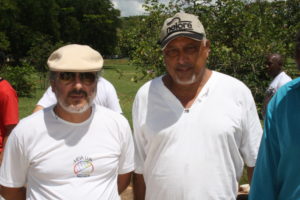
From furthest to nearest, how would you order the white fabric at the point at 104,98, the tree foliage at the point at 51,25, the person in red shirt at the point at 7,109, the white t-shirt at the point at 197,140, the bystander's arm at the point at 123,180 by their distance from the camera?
the tree foliage at the point at 51,25
the white fabric at the point at 104,98
the person in red shirt at the point at 7,109
the bystander's arm at the point at 123,180
the white t-shirt at the point at 197,140

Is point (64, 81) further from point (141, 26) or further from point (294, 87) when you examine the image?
point (141, 26)

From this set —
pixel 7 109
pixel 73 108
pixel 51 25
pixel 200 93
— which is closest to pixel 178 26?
pixel 200 93

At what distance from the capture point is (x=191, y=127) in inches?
99.3

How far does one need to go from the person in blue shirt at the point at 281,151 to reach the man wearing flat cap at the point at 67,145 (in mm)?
894

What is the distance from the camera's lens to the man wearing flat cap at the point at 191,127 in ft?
8.18

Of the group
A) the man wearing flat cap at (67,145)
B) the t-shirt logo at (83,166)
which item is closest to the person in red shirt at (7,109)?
the man wearing flat cap at (67,145)

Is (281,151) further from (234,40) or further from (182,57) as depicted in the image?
(234,40)

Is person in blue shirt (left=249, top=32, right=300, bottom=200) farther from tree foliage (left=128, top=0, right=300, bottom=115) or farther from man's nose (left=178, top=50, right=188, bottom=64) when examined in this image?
tree foliage (left=128, top=0, right=300, bottom=115)

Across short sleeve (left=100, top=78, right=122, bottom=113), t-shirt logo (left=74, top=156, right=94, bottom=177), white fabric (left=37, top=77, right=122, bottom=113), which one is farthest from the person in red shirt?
t-shirt logo (left=74, top=156, right=94, bottom=177)

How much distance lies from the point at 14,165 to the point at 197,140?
3.45 feet

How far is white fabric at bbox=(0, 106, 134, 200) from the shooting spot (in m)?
2.35

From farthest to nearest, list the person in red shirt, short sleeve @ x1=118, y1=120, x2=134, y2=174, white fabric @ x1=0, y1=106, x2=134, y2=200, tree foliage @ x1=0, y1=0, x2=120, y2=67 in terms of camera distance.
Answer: tree foliage @ x1=0, y1=0, x2=120, y2=67, the person in red shirt, short sleeve @ x1=118, y1=120, x2=134, y2=174, white fabric @ x1=0, y1=106, x2=134, y2=200

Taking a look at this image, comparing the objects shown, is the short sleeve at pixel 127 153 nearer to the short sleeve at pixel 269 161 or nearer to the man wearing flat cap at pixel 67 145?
the man wearing flat cap at pixel 67 145

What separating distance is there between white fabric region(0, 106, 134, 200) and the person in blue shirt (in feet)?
2.92
